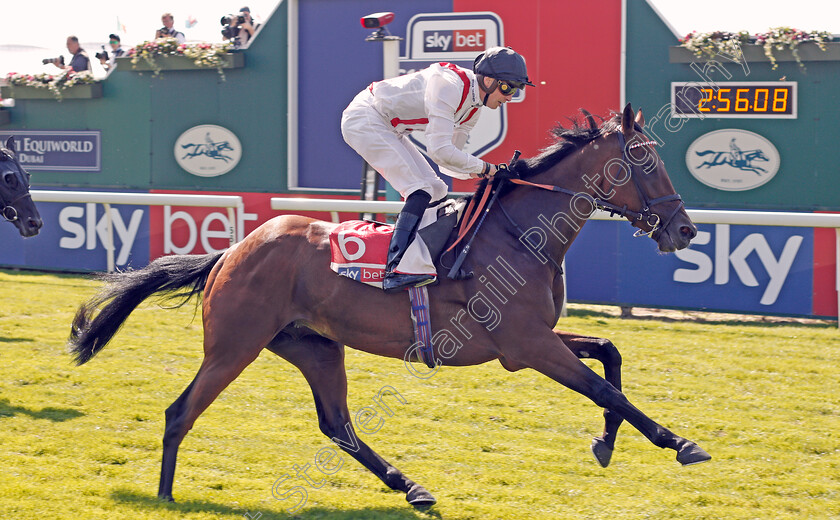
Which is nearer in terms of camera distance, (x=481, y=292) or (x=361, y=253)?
(x=481, y=292)

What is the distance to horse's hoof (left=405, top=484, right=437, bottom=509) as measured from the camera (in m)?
4.07

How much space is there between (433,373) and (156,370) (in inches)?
78.0

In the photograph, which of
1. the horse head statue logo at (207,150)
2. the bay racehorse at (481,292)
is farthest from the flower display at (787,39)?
the horse head statue logo at (207,150)

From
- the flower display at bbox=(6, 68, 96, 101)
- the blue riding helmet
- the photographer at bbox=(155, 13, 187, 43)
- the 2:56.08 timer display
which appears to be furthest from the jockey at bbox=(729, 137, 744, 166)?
the flower display at bbox=(6, 68, 96, 101)

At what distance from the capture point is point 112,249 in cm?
1031

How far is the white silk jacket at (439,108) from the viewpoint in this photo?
3.98m

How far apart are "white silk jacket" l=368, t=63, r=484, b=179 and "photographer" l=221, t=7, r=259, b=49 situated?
323 inches

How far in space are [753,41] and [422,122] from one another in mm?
6422

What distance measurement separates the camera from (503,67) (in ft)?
13.3

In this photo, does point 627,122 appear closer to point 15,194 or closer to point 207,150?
point 15,194

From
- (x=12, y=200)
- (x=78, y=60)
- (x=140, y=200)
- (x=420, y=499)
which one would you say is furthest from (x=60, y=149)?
(x=420, y=499)

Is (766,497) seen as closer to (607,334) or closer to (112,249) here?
(607,334)

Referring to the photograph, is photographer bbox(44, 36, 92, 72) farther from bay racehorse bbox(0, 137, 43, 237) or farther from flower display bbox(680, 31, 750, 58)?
flower display bbox(680, 31, 750, 58)

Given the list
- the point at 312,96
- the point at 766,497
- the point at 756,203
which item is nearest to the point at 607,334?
the point at 756,203
